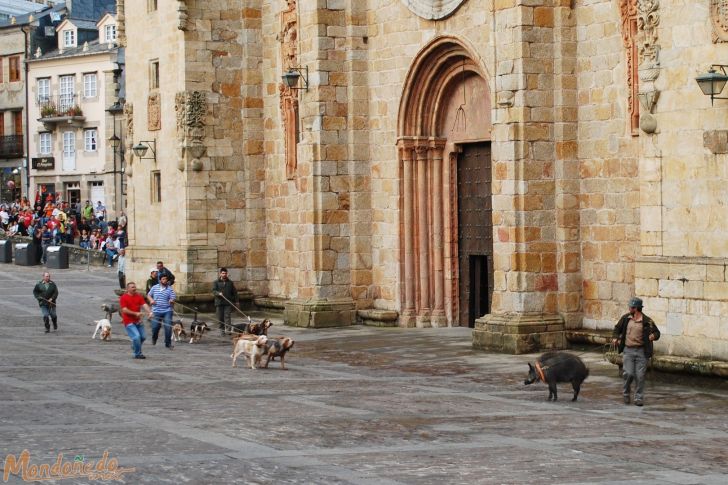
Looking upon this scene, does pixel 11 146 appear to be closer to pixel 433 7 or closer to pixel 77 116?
pixel 77 116

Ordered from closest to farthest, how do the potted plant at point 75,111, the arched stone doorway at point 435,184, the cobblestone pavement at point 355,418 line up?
the cobblestone pavement at point 355,418 < the arched stone doorway at point 435,184 < the potted plant at point 75,111

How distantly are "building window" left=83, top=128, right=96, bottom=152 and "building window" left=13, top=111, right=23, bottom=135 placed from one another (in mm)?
5903

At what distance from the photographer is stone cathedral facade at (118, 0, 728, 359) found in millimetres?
22359

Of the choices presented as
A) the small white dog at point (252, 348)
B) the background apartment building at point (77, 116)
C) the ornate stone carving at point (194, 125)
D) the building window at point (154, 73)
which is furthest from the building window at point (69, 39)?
the small white dog at point (252, 348)

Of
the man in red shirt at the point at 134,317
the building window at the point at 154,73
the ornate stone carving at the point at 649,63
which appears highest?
the building window at the point at 154,73

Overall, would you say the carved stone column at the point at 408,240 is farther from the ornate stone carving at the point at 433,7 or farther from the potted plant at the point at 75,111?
the potted plant at the point at 75,111

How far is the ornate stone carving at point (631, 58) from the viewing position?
2491 cm

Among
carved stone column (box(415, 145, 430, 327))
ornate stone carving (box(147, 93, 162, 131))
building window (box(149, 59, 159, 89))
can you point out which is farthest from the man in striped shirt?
building window (box(149, 59, 159, 89))

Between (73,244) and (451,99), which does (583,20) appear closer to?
(451,99)

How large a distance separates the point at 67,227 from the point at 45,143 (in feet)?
69.6

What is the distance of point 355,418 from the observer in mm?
18516

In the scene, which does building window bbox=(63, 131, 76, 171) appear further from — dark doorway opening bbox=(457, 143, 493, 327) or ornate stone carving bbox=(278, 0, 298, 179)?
dark doorway opening bbox=(457, 143, 493, 327)

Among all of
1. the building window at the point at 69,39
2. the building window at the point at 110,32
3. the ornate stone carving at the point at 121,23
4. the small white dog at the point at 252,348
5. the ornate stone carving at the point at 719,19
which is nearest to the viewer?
the ornate stone carving at the point at 719,19

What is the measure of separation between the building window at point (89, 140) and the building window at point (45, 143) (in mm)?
3131
